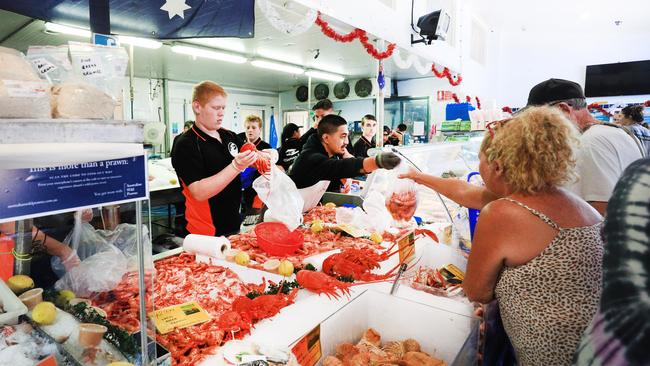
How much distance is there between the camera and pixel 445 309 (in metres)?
1.74

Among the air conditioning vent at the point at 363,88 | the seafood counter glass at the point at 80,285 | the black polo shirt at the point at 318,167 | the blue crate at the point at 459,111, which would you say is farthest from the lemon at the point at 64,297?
the air conditioning vent at the point at 363,88

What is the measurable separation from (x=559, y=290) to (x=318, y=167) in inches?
77.7

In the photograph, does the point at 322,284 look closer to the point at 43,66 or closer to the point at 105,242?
the point at 105,242

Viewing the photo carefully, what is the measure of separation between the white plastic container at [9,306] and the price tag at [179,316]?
44 centimetres

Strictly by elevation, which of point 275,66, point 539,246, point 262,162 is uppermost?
point 275,66

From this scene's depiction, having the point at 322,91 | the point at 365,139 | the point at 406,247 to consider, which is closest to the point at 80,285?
the point at 406,247

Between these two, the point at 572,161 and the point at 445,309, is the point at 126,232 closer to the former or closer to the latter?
the point at 445,309

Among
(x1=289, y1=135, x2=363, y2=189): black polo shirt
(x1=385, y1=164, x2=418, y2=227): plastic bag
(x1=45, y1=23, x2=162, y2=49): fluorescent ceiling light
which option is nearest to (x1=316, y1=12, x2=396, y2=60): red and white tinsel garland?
(x1=45, y1=23, x2=162, y2=49): fluorescent ceiling light

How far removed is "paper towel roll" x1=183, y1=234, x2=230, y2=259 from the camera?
2.14 meters

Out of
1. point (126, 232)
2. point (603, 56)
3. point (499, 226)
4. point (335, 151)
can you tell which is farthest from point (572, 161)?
point (603, 56)

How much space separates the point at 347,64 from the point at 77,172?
10723mm

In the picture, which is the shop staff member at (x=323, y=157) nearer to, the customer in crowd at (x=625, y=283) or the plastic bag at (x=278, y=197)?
the plastic bag at (x=278, y=197)

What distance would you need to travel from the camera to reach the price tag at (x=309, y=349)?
4.58 ft

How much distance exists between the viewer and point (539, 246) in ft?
4.36
